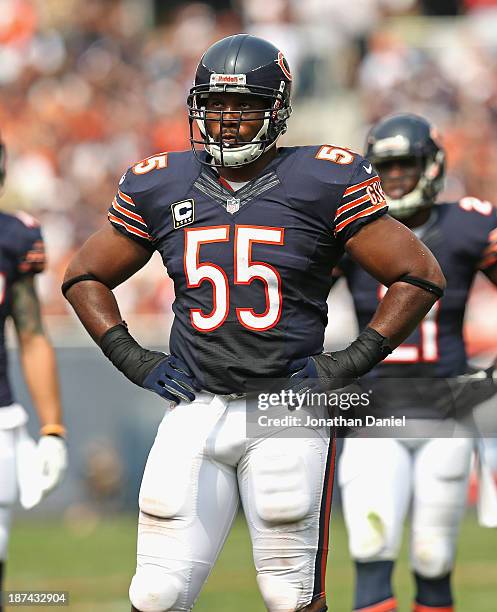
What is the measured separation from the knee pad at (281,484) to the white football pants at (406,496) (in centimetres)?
121

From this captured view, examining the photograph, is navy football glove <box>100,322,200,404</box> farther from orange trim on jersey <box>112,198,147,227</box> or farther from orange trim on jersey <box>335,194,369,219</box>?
orange trim on jersey <box>335,194,369,219</box>

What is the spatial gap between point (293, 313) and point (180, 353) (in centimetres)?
37

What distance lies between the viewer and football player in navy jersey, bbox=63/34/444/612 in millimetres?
3553

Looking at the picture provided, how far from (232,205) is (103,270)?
0.50m

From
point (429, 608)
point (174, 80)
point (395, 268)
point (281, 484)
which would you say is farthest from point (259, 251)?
point (174, 80)

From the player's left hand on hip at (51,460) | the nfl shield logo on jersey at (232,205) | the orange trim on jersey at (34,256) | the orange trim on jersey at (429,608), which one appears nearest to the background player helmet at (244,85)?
the nfl shield logo on jersey at (232,205)

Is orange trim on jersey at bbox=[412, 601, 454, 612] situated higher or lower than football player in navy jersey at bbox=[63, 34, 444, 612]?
lower

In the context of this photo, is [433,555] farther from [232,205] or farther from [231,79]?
[231,79]

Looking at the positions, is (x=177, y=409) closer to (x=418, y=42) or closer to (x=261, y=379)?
(x=261, y=379)

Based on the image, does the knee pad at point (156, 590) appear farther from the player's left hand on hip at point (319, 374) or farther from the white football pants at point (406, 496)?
the white football pants at point (406, 496)

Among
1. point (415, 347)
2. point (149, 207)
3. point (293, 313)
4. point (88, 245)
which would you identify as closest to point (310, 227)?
point (293, 313)

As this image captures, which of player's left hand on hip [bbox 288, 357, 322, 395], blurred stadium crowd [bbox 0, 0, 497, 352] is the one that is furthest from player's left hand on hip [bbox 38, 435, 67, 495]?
blurred stadium crowd [bbox 0, 0, 497, 352]

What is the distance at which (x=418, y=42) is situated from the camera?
1273 centimetres

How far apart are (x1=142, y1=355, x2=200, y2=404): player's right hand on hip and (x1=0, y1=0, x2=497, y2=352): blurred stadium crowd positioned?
24.6ft
